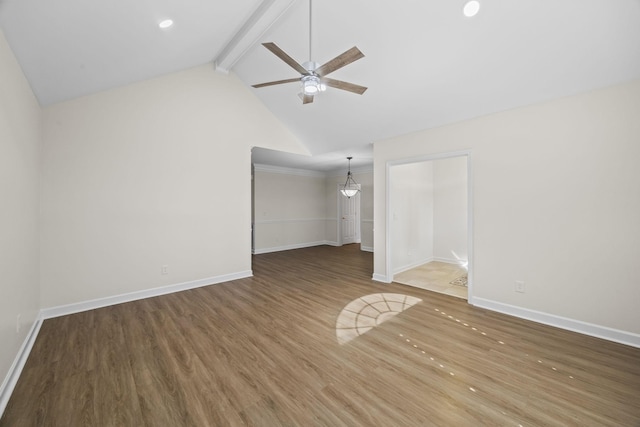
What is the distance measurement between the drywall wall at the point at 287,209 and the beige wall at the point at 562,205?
5325 mm

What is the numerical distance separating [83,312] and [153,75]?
11.0 feet

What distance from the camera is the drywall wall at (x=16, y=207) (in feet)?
6.13

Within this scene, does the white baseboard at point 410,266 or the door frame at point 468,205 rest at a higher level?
the door frame at point 468,205

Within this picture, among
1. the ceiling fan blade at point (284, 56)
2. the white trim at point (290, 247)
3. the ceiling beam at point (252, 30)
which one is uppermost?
the ceiling beam at point (252, 30)

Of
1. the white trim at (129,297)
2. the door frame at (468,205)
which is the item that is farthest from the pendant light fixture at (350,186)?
the white trim at (129,297)

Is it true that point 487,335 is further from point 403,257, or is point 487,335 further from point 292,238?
point 292,238

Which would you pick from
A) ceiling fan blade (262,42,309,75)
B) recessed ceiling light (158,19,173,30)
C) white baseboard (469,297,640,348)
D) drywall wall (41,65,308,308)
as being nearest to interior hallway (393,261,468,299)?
white baseboard (469,297,640,348)

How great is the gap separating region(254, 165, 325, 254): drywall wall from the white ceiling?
404 centimetres

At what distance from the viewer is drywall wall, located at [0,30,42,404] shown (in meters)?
1.87

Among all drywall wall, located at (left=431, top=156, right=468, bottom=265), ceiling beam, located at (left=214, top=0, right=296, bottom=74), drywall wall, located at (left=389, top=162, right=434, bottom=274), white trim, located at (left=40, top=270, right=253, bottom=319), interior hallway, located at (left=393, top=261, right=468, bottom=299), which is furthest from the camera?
drywall wall, located at (left=431, top=156, right=468, bottom=265)

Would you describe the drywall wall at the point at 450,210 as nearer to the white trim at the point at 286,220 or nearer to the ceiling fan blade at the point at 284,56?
the white trim at the point at 286,220

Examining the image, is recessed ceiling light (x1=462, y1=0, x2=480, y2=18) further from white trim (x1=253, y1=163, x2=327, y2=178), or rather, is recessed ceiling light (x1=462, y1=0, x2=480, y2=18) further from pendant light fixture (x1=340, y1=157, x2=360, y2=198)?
white trim (x1=253, y1=163, x2=327, y2=178)

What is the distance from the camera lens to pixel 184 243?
166 inches

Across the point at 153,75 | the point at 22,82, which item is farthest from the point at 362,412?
the point at 153,75
